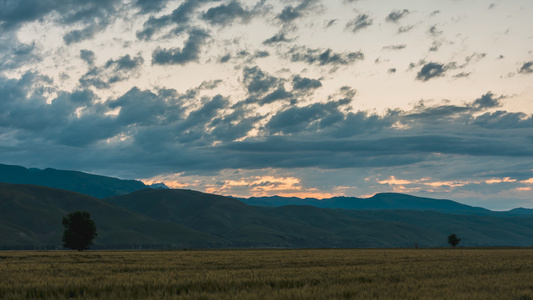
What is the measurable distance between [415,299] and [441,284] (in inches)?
287

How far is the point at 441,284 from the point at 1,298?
846 inches

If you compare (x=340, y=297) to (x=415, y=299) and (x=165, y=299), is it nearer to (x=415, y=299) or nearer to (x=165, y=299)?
(x=415, y=299)

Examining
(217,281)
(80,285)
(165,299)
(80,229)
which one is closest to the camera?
(165,299)

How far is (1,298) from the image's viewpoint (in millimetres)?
21219

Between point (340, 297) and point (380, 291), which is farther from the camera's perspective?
point (380, 291)

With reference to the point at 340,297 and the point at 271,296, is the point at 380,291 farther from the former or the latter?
the point at 271,296

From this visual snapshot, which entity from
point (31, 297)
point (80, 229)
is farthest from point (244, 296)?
point (80, 229)

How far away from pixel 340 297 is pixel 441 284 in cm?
829

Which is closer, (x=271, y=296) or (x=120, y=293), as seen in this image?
(x=271, y=296)

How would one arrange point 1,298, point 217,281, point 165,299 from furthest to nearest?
point 217,281
point 1,298
point 165,299

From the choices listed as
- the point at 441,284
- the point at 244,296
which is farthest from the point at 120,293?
the point at 441,284

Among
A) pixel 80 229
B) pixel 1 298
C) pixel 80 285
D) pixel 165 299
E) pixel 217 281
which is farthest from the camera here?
pixel 80 229

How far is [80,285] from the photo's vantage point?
83.5 feet

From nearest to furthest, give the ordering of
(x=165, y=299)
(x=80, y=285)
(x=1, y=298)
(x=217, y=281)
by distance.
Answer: (x=165, y=299) → (x=1, y=298) → (x=80, y=285) → (x=217, y=281)
